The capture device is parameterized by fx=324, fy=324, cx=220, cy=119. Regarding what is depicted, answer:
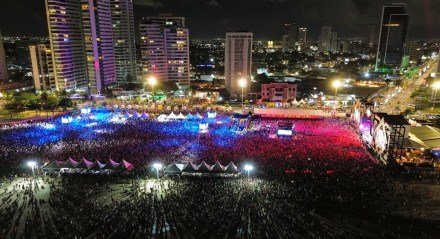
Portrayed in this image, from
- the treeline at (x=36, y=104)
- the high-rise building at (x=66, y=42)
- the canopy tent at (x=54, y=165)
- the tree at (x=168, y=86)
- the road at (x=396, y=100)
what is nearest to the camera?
the canopy tent at (x=54, y=165)

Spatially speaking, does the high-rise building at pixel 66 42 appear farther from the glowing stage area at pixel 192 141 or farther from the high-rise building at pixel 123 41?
the glowing stage area at pixel 192 141

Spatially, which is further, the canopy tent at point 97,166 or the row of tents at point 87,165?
the canopy tent at point 97,166

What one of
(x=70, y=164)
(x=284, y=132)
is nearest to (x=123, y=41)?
(x=284, y=132)

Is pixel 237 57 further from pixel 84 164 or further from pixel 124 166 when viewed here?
pixel 84 164

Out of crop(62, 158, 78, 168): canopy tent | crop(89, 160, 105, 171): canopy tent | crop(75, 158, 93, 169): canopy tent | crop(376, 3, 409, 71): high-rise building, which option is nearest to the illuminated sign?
crop(89, 160, 105, 171): canopy tent

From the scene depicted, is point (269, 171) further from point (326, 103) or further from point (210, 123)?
point (326, 103)

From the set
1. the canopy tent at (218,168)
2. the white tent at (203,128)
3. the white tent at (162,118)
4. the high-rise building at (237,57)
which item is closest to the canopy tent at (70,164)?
the canopy tent at (218,168)
